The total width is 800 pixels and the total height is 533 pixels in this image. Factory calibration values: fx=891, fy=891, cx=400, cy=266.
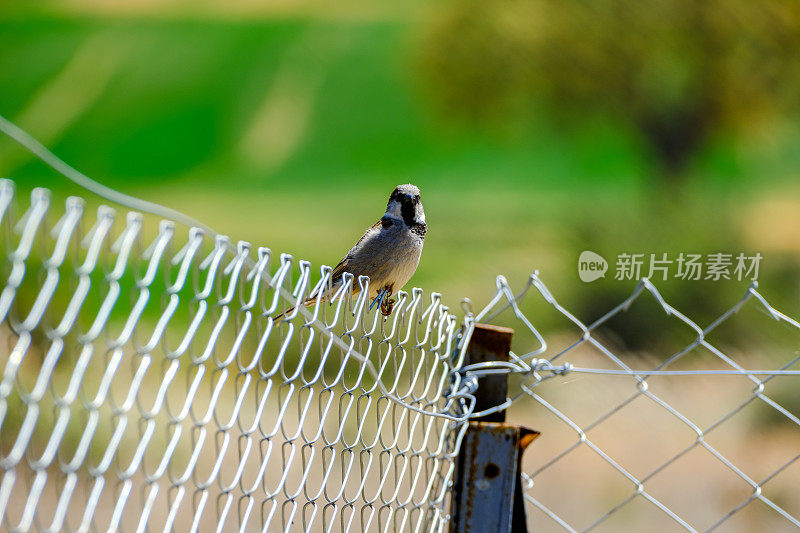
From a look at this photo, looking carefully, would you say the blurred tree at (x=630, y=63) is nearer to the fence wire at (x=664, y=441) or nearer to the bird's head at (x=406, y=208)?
the fence wire at (x=664, y=441)

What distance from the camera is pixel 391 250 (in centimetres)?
284

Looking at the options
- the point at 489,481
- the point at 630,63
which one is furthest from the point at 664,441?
the point at 630,63

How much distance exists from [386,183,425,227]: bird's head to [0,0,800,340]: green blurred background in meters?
3.49

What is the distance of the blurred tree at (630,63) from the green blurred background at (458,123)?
0.02 m

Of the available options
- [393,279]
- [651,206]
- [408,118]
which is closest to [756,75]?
[651,206]

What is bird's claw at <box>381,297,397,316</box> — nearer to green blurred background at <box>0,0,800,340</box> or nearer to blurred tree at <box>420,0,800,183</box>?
green blurred background at <box>0,0,800,340</box>

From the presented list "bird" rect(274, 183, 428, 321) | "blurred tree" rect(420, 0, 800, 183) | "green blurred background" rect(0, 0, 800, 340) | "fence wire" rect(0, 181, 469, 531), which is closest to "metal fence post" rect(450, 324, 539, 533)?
"fence wire" rect(0, 181, 469, 531)

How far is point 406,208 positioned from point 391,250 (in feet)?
0.61

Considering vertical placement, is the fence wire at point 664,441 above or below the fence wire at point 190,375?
above

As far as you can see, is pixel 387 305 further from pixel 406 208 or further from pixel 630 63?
pixel 630 63

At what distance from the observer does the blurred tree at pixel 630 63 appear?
8.20 m

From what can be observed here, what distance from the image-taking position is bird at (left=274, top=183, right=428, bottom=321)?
2.84 m

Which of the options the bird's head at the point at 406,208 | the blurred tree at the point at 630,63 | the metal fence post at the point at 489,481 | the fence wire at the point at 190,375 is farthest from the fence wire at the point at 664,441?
the blurred tree at the point at 630,63

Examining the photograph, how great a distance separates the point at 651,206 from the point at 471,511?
696 centimetres
